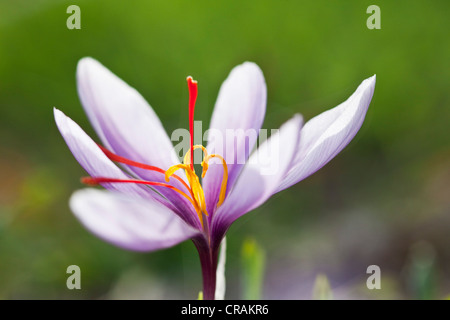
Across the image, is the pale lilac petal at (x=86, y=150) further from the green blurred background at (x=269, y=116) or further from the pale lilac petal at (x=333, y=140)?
the green blurred background at (x=269, y=116)

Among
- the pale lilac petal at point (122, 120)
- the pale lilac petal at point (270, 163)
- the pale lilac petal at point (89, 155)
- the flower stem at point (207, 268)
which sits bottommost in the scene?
the flower stem at point (207, 268)

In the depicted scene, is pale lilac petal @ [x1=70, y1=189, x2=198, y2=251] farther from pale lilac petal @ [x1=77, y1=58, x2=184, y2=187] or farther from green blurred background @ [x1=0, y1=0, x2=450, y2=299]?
green blurred background @ [x1=0, y1=0, x2=450, y2=299]

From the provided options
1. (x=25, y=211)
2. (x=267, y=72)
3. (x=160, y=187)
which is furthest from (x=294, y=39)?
(x=160, y=187)

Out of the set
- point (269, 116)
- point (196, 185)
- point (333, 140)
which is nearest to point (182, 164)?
point (196, 185)

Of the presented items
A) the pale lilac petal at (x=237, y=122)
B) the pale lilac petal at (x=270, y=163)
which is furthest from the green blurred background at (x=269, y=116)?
the pale lilac petal at (x=270, y=163)

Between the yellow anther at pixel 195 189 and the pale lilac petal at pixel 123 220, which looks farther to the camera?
the yellow anther at pixel 195 189

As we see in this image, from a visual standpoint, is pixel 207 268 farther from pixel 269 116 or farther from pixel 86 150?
pixel 269 116

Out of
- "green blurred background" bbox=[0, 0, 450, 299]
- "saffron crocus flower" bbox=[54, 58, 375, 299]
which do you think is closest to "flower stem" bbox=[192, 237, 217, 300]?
"saffron crocus flower" bbox=[54, 58, 375, 299]
